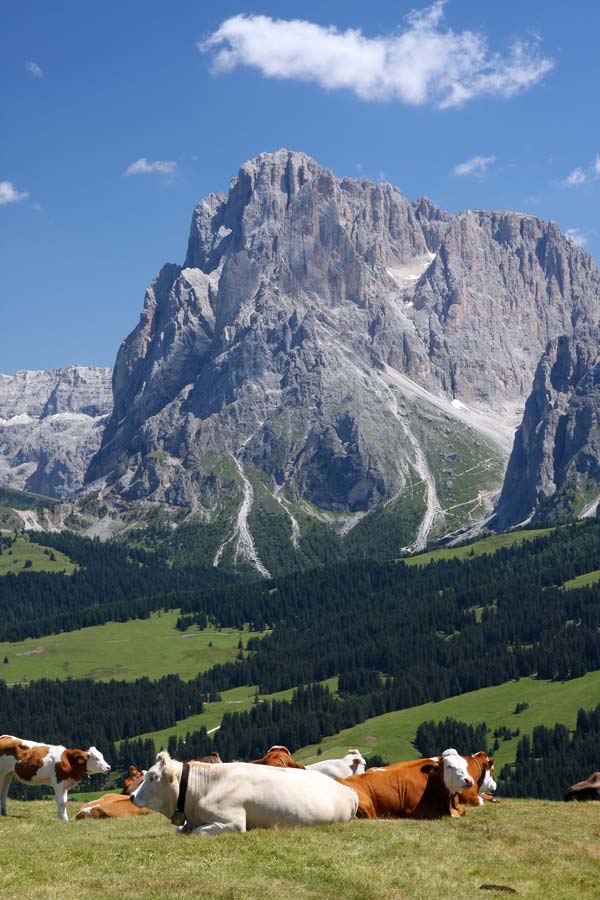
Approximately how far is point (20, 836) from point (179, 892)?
44.9 feet

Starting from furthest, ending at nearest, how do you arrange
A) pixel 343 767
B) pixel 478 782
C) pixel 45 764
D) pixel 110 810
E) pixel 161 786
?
pixel 343 767 → pixel 110 810 → pixel 478 782 → pixel 45 764 → pixel 161 786

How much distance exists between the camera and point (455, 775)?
39.8 metres

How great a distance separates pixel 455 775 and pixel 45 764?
17795mm

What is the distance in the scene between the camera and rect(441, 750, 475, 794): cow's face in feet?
130

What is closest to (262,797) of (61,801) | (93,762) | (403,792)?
(403,792)

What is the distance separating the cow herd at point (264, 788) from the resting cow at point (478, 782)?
57 millimetres

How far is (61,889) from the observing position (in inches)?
1072

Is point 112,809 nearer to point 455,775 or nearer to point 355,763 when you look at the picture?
point 355,763

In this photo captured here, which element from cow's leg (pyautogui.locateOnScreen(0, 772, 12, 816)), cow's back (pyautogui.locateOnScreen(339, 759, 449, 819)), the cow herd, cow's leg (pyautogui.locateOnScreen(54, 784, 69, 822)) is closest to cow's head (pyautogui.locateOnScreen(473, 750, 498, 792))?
the cow herd

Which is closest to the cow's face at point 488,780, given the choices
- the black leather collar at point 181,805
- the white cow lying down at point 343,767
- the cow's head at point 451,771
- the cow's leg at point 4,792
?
the white cow lying down at point 343,767

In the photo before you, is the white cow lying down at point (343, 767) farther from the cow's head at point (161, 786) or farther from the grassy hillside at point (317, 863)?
the cow's head at point (161, 786)

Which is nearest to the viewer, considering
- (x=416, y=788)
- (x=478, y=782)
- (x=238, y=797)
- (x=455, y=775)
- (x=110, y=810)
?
(x=238, y=797)

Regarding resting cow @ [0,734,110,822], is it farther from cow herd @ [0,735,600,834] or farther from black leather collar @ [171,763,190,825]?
black leather collar @ [171,763,190,825]

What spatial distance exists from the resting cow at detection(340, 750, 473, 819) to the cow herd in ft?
0.12
